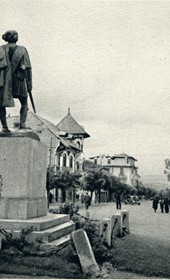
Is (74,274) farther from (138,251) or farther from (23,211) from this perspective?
(138,251)

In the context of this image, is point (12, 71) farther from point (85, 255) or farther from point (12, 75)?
point (85, 255)

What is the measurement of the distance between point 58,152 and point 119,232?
1453 inches

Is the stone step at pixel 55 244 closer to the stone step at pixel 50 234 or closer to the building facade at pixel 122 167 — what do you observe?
the stone step at pixel 50 234

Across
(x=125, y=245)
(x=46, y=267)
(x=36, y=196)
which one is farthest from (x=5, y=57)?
(x=125, y=245)

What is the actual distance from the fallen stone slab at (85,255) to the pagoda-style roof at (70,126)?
5246cm

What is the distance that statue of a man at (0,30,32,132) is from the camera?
27.2ft

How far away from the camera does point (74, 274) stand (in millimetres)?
6188

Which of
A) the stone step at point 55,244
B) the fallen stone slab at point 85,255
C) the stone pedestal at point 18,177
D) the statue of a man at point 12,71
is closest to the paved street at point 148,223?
the stone step at point 55,244

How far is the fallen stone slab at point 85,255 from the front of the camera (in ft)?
20.5

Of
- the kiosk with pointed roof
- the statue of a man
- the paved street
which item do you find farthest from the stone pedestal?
the kiosk with pointed roof

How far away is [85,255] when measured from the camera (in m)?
6.40

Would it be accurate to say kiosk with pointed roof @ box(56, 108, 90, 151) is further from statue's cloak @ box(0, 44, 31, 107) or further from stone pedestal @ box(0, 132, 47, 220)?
stone pedestal @ box(0, 132, 47, 220)

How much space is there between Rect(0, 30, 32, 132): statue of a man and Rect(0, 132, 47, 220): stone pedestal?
490 millimetres

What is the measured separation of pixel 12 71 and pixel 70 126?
52.3 metres
